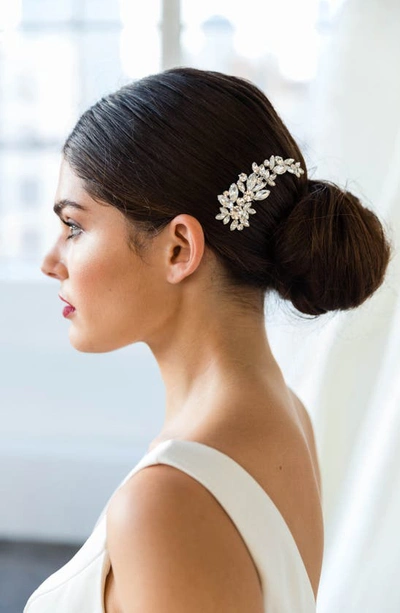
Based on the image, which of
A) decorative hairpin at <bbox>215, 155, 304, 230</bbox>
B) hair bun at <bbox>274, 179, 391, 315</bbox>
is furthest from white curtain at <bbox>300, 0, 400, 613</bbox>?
decorative hairpin at <bbox>215, 155, 304, 230</bbox>

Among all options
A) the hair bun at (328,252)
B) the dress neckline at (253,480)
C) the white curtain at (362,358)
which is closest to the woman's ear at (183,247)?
the hair bun at (328,252)

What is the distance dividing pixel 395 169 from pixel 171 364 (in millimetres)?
1234

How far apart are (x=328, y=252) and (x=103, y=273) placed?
297 mm

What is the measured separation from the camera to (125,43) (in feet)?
9.53

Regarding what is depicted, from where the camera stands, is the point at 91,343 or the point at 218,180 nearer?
the point at 218,180

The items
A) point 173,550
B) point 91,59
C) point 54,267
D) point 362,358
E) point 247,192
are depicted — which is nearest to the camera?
point 173,550

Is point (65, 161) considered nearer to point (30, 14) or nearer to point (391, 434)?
point (391, 434)

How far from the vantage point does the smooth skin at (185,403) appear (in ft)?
2.55

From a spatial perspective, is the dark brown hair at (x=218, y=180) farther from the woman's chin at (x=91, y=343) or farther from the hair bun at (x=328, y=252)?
the woman's chin at (x=91, y=343)

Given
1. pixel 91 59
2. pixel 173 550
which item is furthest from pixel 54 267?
pixel 91 59

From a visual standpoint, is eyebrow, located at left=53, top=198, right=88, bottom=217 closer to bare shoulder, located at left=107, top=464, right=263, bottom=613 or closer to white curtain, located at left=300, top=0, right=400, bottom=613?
bare shoulder, located at left=107, top=464, right=263, bottom=613

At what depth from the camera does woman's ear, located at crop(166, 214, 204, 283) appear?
1.01 metres

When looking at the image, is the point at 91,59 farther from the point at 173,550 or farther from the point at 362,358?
the point at 173,550

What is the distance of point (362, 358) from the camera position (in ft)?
7.02
